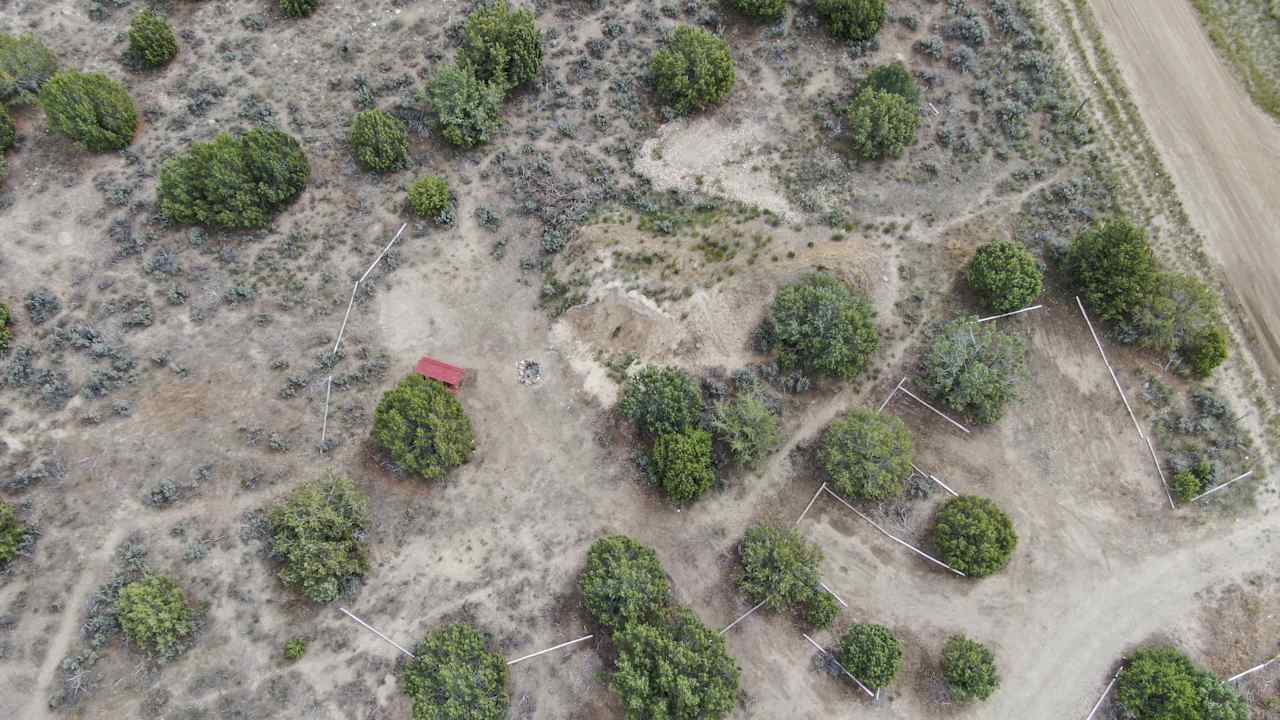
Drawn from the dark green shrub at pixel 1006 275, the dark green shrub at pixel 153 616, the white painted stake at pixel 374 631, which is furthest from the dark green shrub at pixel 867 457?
the dark green shrub at pixel 153 616

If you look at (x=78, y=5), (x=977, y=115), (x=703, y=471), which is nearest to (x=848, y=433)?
(x=703, y=471)

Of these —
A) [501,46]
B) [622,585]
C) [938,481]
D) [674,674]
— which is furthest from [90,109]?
[938,481]

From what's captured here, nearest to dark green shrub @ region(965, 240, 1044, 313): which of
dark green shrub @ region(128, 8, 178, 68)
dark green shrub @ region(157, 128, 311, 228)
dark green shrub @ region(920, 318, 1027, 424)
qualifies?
dark green shrub @ region(920, 318, 1027, 424)

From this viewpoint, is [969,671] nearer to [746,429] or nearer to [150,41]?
[746,429]

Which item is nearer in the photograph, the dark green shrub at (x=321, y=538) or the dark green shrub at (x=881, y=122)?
the dark green shrub at (x=321, y=538)

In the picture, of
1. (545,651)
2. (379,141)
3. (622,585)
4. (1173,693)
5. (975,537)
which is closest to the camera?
(1173,693)

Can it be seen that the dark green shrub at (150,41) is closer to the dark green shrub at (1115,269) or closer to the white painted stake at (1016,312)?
the white painted stake at (1016,312)
